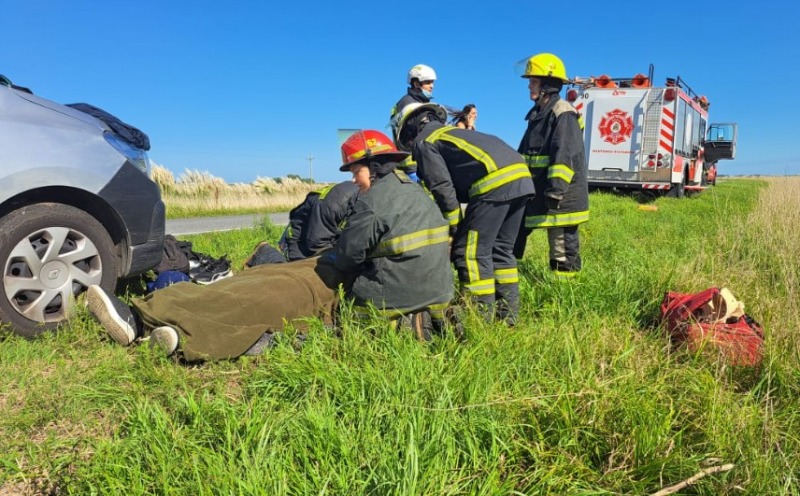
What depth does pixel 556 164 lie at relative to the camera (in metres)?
4.27

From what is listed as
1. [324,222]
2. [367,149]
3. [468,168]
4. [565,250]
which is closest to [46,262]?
[324,222]

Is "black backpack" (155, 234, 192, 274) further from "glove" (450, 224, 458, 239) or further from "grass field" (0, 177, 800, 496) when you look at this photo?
"glove" (450, 224, 458, 239)

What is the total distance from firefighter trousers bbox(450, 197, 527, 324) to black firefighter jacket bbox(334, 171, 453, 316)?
1.77 ft

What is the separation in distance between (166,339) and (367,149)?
5.17 feet

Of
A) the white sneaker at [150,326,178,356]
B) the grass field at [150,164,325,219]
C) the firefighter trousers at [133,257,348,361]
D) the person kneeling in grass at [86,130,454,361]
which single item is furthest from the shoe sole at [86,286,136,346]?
the grass field at [150,164,325,219]

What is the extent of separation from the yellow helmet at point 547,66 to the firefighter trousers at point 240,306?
2.47 m

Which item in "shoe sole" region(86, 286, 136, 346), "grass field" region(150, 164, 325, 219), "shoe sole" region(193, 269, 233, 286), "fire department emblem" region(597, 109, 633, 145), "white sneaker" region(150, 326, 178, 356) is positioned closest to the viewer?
"white sneaker" region(150, 326, 178, 356)

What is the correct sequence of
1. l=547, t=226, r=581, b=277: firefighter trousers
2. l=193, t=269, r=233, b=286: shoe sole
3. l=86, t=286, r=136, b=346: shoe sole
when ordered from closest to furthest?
1. l=86, t=286, r=136, b=346: shoe sole
2. l=193, t=269, r=233, b=286: shoe sole
3. l=547, t=226, r=581, b=277: firefighter trousers

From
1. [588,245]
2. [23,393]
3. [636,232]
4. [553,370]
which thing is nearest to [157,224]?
[23,393]

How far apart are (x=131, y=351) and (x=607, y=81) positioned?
1318 cm

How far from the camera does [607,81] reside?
1321 centimetres

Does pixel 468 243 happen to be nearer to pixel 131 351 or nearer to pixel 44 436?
pixel 131 351

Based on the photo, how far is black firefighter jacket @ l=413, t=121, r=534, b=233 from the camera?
359cm

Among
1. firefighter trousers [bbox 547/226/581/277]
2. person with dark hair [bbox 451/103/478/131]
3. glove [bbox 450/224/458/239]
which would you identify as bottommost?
firefighter trousers [bbox 547/226/581/277]
